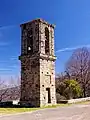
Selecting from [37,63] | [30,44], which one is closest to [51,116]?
[37,63]

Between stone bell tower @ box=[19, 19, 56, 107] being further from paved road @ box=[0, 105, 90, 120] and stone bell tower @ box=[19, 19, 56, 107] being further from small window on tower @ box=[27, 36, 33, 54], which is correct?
paved road @ box=[0, 105, 90, 120]

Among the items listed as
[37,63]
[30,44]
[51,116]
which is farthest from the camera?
[30,44]

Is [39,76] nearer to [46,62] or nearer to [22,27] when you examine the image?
[46,62]

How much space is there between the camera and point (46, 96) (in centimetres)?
2764

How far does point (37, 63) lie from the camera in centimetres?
2725

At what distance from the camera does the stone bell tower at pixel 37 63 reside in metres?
27.0

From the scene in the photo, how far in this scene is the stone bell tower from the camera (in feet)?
88.7

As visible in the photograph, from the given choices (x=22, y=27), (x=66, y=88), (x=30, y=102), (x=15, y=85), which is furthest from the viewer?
(x=15, y=85)

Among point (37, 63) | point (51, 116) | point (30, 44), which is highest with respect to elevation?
point (30, 44)

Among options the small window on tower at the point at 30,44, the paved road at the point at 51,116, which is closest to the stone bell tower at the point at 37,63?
the small window on tower at the point at 30,44

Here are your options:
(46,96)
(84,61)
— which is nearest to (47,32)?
(46,96)

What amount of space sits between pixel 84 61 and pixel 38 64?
20394mm

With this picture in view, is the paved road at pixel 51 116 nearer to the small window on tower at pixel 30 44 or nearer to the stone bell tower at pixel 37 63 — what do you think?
the stone bell tower at pixel 37 63

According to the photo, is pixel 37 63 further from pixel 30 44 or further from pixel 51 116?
pixel 51 116
